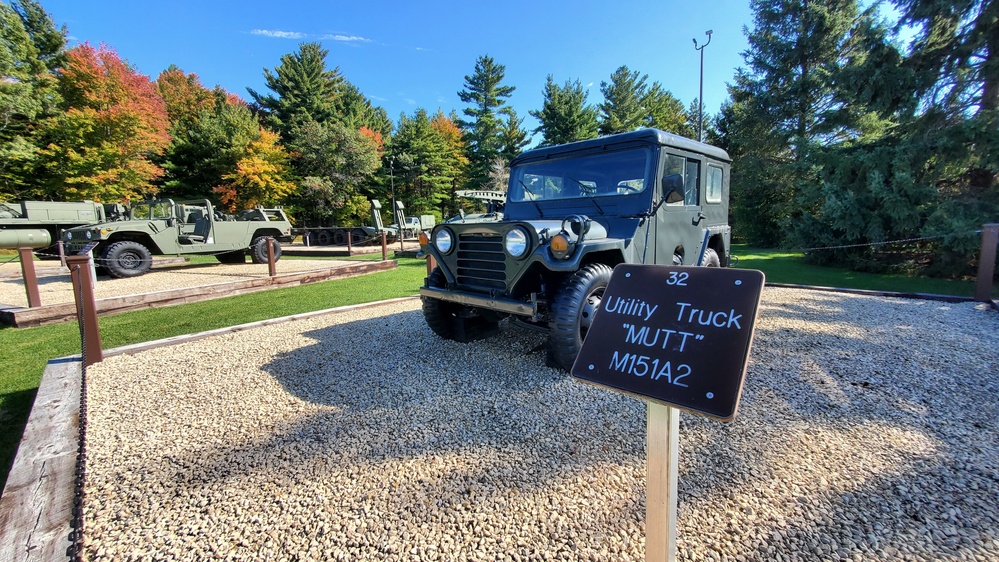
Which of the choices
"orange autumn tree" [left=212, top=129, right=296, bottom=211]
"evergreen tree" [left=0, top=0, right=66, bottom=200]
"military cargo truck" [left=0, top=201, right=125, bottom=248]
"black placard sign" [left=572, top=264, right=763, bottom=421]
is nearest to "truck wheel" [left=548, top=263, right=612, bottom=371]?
"black placard sign" [left=572, top=264, right=763, bottom=421]

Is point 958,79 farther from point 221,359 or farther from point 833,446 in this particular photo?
point 221,359

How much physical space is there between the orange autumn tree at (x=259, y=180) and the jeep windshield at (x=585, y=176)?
67.7 ft

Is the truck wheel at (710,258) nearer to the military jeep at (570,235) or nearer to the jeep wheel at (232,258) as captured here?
the military jeep at (570,235)

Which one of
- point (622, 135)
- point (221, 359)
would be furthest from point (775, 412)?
point (221, 359)

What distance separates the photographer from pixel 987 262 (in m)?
5.51

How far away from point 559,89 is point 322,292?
22.9m

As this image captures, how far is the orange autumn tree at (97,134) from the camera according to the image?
16406 mm

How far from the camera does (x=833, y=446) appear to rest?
226 centimetres

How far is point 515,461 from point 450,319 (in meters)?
2.10

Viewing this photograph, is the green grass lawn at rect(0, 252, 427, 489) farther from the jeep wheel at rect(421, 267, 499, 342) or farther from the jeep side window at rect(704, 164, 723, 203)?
the jeep side window at rect(704, 164, 723, 203)

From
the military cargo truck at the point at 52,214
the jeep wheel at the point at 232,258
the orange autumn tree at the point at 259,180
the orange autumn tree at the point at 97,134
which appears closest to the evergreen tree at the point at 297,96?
the orange autumn tree at the point at 259,180

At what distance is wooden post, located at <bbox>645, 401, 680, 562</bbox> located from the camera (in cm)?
131

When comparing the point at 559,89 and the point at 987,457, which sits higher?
the point at 559,89

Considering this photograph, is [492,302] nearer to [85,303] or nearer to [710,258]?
[710,258]
